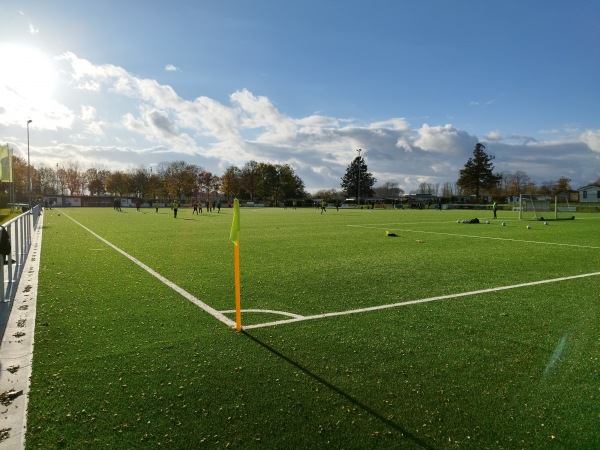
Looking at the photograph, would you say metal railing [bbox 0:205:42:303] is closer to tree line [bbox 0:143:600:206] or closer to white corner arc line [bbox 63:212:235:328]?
white corner arc line [bbox 63:212:235:328]

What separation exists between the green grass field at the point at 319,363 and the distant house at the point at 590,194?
330 ft

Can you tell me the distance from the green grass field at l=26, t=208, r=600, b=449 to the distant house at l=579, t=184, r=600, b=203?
100517 mm

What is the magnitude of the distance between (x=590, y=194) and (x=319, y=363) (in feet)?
357

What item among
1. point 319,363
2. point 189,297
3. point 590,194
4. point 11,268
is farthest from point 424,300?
point 590,194

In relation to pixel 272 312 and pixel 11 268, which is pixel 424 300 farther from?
pixel 11 268

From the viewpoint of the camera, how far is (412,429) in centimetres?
305

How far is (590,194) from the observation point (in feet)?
299

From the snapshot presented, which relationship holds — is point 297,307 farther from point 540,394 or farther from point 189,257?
point 189,257

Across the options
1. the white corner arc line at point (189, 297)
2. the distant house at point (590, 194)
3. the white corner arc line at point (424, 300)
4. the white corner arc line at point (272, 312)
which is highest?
the distant house at point (590, 194)

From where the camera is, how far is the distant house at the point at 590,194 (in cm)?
8962

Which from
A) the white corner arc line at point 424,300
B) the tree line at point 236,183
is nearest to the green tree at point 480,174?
the tree line at point 236,183

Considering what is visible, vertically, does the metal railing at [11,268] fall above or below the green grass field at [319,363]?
above

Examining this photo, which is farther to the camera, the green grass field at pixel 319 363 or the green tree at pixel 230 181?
the green tree at pixel 230 181

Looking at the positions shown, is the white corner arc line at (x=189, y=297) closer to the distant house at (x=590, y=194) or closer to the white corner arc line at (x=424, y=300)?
the white corner arc line at (x=424, y=300)
